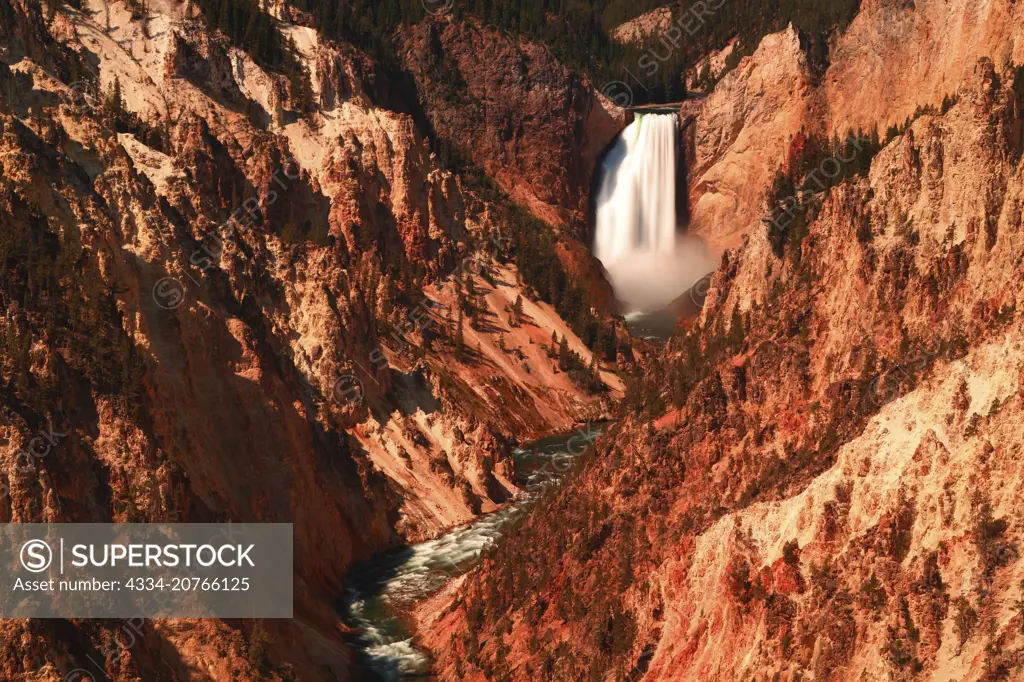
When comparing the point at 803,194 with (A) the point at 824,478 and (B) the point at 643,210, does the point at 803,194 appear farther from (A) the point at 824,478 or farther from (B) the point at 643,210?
(B) the point at 643,210

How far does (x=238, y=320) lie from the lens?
2317 inches

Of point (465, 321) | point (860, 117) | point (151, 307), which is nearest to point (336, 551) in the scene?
point (151, 307)

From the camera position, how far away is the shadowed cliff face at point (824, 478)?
113ft

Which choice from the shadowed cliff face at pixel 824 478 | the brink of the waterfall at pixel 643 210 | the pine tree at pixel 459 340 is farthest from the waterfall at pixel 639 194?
the shadowed cliff face at pixel 824 478

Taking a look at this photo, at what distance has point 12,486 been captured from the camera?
1442 inches

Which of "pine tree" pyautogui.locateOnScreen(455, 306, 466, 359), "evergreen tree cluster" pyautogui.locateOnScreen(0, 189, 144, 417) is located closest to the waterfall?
"pine tree" pyautogui.locateOnScreen(455, 306, 466, 359)

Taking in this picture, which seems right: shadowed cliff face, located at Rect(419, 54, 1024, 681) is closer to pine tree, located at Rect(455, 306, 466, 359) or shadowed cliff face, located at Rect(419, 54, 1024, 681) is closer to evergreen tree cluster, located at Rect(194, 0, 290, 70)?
pine tree, located at Rect(455, 306, 466, 359)

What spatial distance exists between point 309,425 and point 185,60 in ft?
124

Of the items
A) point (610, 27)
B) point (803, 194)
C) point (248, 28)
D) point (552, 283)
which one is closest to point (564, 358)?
point (552, 283)

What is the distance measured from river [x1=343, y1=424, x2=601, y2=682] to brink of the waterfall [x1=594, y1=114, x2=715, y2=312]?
51.2 m

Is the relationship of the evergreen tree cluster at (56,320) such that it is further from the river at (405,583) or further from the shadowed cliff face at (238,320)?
the river at (405,583)

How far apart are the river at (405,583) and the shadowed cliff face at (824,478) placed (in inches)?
54.8

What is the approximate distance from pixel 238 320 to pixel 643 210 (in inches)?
3077

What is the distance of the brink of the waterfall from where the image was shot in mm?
129250
